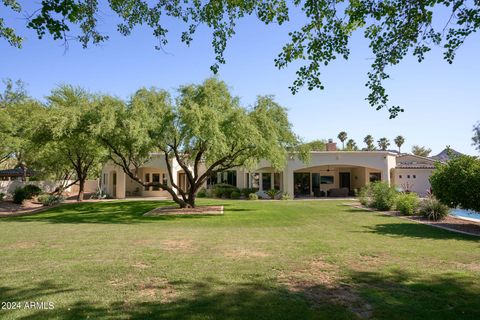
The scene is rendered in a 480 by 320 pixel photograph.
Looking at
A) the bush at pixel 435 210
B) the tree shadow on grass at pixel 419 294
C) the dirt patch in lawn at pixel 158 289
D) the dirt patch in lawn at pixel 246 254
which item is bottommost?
the tree shadow on grass at pixel 419 294

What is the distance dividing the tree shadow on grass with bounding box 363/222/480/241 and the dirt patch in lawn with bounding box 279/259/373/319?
561 centimetres

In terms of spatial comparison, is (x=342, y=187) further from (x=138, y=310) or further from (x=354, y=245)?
(x=138, y=310)

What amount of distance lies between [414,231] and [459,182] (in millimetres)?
2772

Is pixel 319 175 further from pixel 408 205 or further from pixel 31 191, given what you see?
pixel 31 191

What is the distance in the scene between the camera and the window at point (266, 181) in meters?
33.7

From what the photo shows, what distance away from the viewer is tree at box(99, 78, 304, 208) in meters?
17.3

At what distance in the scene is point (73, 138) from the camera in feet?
63.5

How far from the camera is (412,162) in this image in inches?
1453

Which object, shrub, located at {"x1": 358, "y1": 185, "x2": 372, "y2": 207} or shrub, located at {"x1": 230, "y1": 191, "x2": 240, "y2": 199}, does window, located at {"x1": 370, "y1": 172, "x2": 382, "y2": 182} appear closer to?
shrub, located at {"x1": 358, "y1": 185, "x2": 372, "y2": 207}

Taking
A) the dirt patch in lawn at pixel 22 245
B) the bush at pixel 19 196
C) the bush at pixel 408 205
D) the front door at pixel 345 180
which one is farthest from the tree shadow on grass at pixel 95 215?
the front door at pixel 345 180

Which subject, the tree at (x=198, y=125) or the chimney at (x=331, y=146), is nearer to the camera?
the tree at (x=198, y=125)

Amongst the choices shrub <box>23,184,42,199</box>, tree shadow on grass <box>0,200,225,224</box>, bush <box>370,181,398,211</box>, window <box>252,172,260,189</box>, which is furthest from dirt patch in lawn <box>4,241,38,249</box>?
window <box>252,172,260,189</box>

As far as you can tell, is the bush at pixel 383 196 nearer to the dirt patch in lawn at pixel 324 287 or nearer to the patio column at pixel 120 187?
the dirt patch in lawn at pixel 324 287

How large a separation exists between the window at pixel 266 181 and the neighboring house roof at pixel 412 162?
11.9 meters
